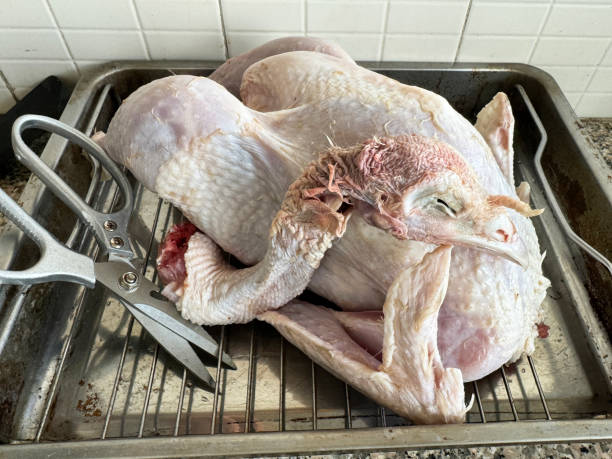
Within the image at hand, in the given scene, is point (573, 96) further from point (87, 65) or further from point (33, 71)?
point (33, 71)

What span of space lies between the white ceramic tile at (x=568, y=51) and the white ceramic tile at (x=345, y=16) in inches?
17.1

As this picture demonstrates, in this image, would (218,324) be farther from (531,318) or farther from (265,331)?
(531,318)

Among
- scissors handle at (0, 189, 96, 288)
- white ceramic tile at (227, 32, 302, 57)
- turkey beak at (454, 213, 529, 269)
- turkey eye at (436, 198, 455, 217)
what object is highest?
turkey eye at (436, 198, 455, 217)

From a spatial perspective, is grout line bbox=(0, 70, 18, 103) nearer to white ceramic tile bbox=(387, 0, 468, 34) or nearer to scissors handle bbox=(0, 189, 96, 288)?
scissors handle bbox=(0, 189, 96, 288)

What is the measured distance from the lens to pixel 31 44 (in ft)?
4.12

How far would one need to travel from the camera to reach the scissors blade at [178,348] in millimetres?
834

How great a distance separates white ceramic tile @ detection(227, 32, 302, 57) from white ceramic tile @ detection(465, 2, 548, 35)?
0.47 metres

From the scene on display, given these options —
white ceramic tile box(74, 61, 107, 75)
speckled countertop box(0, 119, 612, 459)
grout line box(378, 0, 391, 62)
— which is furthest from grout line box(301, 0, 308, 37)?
speckled countertop box(0, 119, 612, 459)

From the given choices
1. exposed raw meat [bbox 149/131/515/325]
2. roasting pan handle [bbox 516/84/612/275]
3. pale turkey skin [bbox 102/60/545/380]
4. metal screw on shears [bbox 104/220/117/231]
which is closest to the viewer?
exposed raw meat [bbox 149/131/515/325]

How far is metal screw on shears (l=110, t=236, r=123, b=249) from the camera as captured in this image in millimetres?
836

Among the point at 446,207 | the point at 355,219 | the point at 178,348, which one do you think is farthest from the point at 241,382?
the point at 446,207

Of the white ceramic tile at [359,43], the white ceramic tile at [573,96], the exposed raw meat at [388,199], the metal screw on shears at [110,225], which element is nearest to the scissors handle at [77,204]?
the metal screw on shears at [110,225]

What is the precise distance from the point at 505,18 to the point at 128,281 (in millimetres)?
1062

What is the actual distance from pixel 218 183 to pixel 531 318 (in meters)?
0.56
